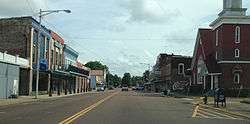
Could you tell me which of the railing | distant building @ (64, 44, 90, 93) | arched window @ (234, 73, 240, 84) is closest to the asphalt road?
the railing

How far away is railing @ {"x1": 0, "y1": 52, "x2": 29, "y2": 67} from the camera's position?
5033 centimetres

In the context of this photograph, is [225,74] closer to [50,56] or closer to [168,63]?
[50,56]

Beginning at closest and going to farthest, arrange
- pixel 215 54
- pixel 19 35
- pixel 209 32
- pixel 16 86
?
pixel 16 86
pixel 19 35
pixel 215 54
pixel 209 32

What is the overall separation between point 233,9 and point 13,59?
3285cm

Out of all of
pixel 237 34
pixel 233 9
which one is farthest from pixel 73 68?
pixel 233 9

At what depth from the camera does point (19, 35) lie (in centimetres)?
6212

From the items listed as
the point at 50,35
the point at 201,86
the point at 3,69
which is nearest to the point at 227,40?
the point at 201,86

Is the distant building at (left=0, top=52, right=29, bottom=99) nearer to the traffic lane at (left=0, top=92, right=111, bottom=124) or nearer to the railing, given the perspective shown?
the railing

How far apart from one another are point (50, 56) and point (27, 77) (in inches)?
552

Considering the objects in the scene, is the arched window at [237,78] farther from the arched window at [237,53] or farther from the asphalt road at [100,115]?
the asphalt road at [100,115]

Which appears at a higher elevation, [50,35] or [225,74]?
[50,35]

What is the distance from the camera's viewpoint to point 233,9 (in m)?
70.2

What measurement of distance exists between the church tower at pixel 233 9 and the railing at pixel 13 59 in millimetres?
29166

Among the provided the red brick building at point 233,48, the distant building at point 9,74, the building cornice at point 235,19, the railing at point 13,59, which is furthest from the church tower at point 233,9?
the distant building at point 9,74
